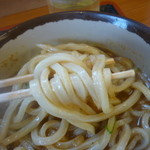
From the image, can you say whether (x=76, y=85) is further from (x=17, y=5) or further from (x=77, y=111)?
(x=17, y=5)

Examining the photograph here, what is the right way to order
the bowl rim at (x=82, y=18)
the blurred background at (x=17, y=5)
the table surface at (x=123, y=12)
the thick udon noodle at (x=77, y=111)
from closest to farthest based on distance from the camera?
the thick udon noodle at (x=77, y=111) < the bowl rim at (x=82, y=18) < the table surface at (x=123, y=12) < the blurred background at (x=17, y=5)

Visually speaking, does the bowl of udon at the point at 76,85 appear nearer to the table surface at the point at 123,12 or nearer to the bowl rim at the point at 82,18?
the bowl rim at the point at 82,18

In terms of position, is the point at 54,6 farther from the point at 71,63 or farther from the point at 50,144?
the point at 50,144

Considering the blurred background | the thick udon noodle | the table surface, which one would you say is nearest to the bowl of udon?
the thick udon noodle

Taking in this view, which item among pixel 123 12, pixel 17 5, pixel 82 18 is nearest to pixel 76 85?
pixel 82 18

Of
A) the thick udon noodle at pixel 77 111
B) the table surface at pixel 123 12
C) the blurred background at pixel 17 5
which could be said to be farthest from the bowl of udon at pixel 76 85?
the blurred background at pixel 17 5

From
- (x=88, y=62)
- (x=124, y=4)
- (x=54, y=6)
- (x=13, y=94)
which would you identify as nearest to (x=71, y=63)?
(x=88, y=62)

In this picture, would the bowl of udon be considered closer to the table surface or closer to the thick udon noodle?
the thick udon noodle
